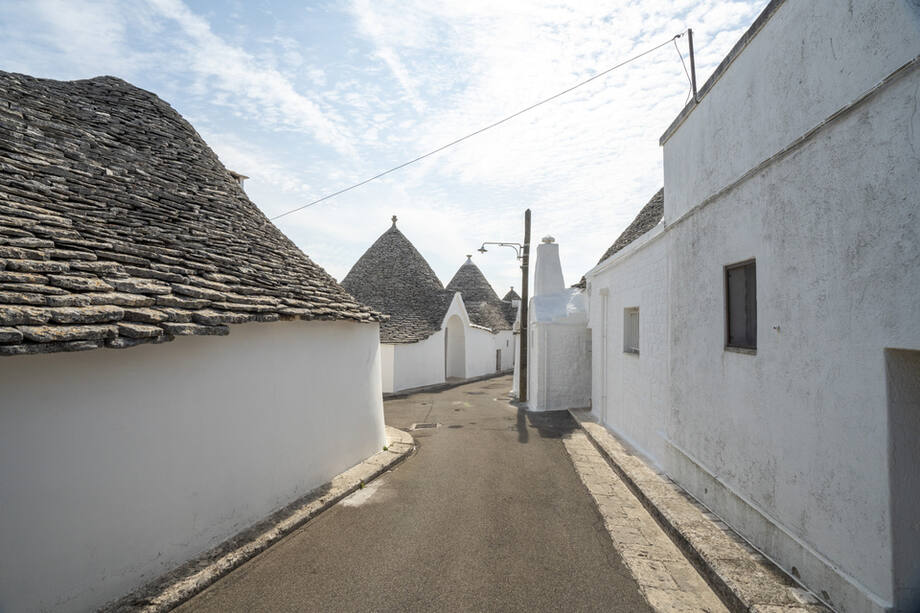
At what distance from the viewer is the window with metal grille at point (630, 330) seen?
9633mm

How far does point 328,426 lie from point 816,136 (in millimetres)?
6566

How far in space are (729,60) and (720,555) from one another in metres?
4.86

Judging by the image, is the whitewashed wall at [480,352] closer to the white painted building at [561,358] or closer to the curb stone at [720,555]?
the white painted building at [561,358]

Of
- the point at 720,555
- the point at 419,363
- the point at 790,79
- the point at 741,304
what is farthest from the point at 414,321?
the point at 790,79

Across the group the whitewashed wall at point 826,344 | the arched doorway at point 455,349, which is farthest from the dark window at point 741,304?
the arched doorway at point 455,349

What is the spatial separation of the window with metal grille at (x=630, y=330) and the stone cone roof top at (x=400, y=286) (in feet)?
38.3

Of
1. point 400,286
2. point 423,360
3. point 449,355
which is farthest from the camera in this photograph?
point 449,355

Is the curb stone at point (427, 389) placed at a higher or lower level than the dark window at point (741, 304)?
lower

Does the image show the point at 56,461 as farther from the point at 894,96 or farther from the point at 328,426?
the point at 894,96

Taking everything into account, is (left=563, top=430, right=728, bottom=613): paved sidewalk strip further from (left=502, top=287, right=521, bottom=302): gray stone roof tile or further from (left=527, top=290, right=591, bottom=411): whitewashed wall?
(left=502, top=287, right=521, bottom=302): gray stone roof tile

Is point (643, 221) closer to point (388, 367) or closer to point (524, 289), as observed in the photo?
point (524, 289)

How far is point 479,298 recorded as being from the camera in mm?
33125

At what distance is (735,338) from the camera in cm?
497

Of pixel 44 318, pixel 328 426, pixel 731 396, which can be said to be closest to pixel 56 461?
pixel 44 318
